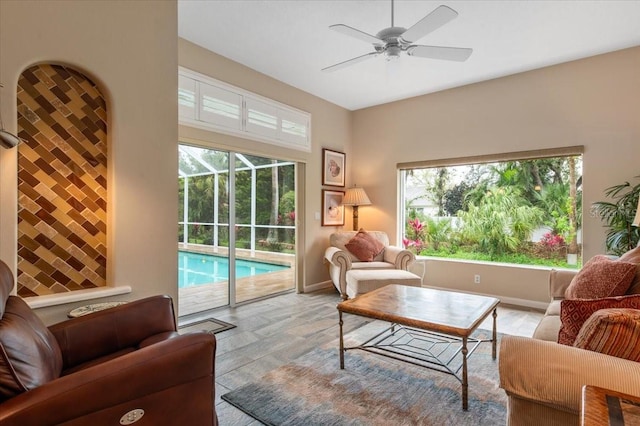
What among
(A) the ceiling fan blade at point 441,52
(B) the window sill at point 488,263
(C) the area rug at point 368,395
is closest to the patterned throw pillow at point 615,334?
(C) the area rug at point 368,395

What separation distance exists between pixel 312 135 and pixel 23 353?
4277 mm

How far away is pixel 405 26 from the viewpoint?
314 cm

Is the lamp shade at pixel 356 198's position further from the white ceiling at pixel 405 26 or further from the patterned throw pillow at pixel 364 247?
the white ceiling at pixel 405 26

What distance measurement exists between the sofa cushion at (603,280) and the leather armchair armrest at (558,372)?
1.18m

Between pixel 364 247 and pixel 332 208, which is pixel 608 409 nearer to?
pixel 364 247

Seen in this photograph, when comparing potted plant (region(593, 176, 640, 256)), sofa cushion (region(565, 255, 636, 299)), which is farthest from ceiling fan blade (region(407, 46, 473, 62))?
potted plant (region(593, 176, 640, 256))

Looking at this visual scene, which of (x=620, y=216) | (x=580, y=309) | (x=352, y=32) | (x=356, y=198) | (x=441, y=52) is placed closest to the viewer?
(x=580, y=309)

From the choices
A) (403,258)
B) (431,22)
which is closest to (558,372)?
(431,22)

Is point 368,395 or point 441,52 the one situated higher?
point 441,52

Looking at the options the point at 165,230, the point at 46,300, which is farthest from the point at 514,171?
the point at 46,300

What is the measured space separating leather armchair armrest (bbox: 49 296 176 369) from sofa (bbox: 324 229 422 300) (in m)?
2.38

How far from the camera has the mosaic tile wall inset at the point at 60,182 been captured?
2.03m

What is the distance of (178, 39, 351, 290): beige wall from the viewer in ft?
12.1

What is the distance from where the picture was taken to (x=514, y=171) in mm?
4438
